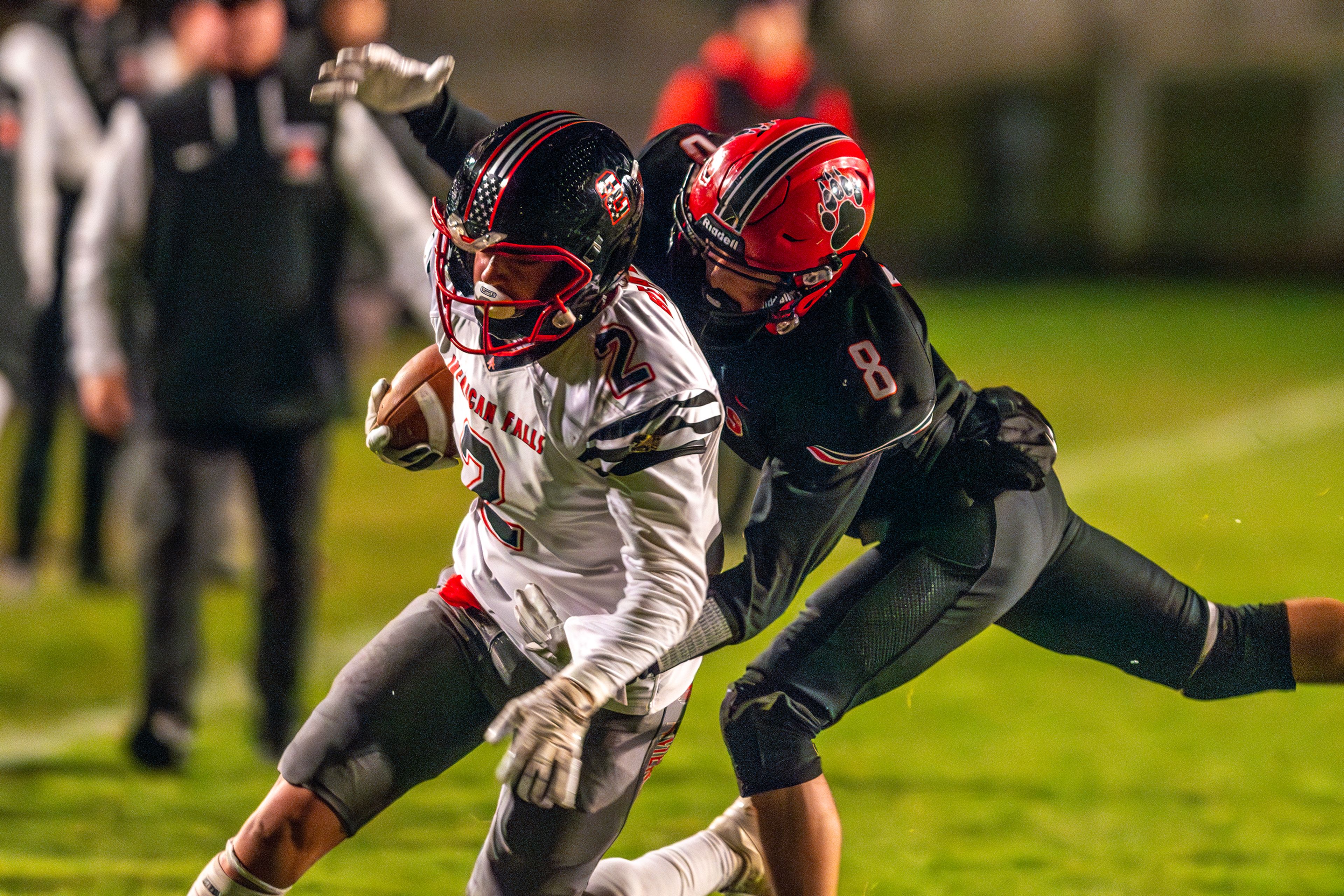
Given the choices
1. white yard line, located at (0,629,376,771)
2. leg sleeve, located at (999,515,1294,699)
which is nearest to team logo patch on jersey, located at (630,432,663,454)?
leg sleeve, located at (999,515,1294,699)

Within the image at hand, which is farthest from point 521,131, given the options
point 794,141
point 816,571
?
point 816,571

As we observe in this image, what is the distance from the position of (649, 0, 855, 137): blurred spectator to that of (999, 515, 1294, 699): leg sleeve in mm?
3471

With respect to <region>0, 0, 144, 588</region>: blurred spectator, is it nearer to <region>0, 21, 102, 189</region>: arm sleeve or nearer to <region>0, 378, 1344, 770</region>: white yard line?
<region>0, 21, 102, 189</region>: arm sleeve

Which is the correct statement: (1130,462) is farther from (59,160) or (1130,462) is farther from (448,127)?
(448,127)

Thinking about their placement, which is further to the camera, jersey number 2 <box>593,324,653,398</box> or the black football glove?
the black football glove

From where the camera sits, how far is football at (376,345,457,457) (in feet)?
8.84

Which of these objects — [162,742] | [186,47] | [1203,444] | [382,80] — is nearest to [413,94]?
[382,80]

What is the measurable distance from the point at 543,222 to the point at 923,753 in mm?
2608

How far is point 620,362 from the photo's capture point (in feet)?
7.70

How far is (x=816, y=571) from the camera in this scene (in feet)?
11.4

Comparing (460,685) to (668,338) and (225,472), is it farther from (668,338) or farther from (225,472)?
(225,472)

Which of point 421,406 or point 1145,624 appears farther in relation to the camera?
point 1145,624

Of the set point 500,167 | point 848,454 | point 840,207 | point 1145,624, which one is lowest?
point 1145,624

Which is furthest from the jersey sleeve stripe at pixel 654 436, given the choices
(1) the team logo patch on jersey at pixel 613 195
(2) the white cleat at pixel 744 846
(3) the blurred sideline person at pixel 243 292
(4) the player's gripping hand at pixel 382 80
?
(3) the blurred sideline person at pixel 243 292
